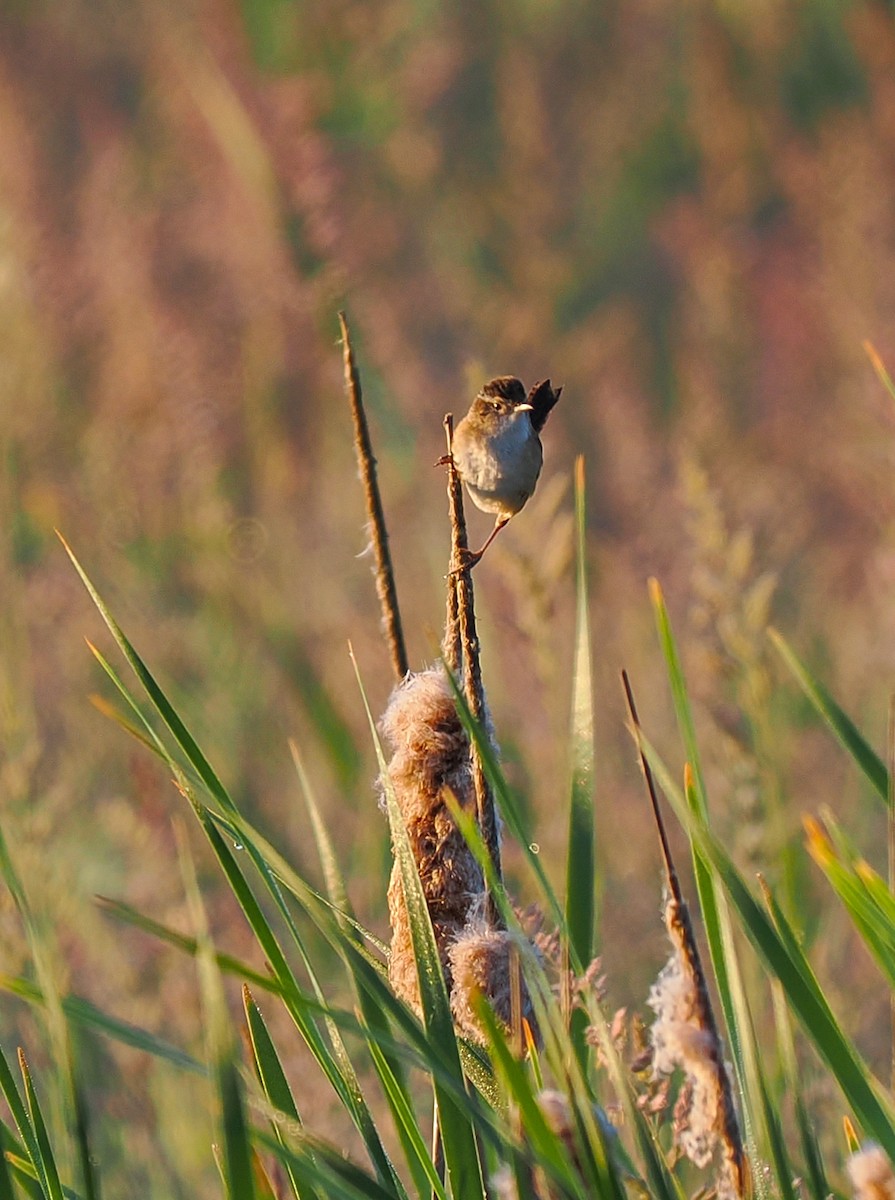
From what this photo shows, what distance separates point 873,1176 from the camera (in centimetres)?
72

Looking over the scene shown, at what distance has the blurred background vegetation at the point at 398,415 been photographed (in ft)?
6.30

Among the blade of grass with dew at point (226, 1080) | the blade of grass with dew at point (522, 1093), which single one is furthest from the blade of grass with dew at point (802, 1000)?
the blade of grass with dew at point (226, 1080)

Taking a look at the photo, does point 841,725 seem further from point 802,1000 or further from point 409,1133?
point 409,1133

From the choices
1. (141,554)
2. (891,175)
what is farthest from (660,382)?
(141,554)

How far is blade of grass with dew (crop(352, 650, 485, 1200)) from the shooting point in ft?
2.58

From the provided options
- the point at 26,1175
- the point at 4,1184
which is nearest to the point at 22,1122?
the point at 26,1175

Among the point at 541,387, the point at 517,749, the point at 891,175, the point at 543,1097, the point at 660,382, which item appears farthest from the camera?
the point at 660,382

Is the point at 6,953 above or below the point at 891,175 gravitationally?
below

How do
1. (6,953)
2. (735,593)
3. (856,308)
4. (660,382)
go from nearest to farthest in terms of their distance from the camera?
(6,953) → (735,593) → (856,308) → (660,382)

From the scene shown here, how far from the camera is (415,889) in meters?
0.82

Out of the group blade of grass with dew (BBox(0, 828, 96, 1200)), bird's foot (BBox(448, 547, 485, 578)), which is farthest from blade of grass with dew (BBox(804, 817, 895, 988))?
blade of grass with dew (BBox(0, 828, 96, 1200))

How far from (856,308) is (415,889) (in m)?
2.72

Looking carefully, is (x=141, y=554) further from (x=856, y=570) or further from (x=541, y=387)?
(x=856, y=570)

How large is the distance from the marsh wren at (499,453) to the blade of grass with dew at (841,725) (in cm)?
30
